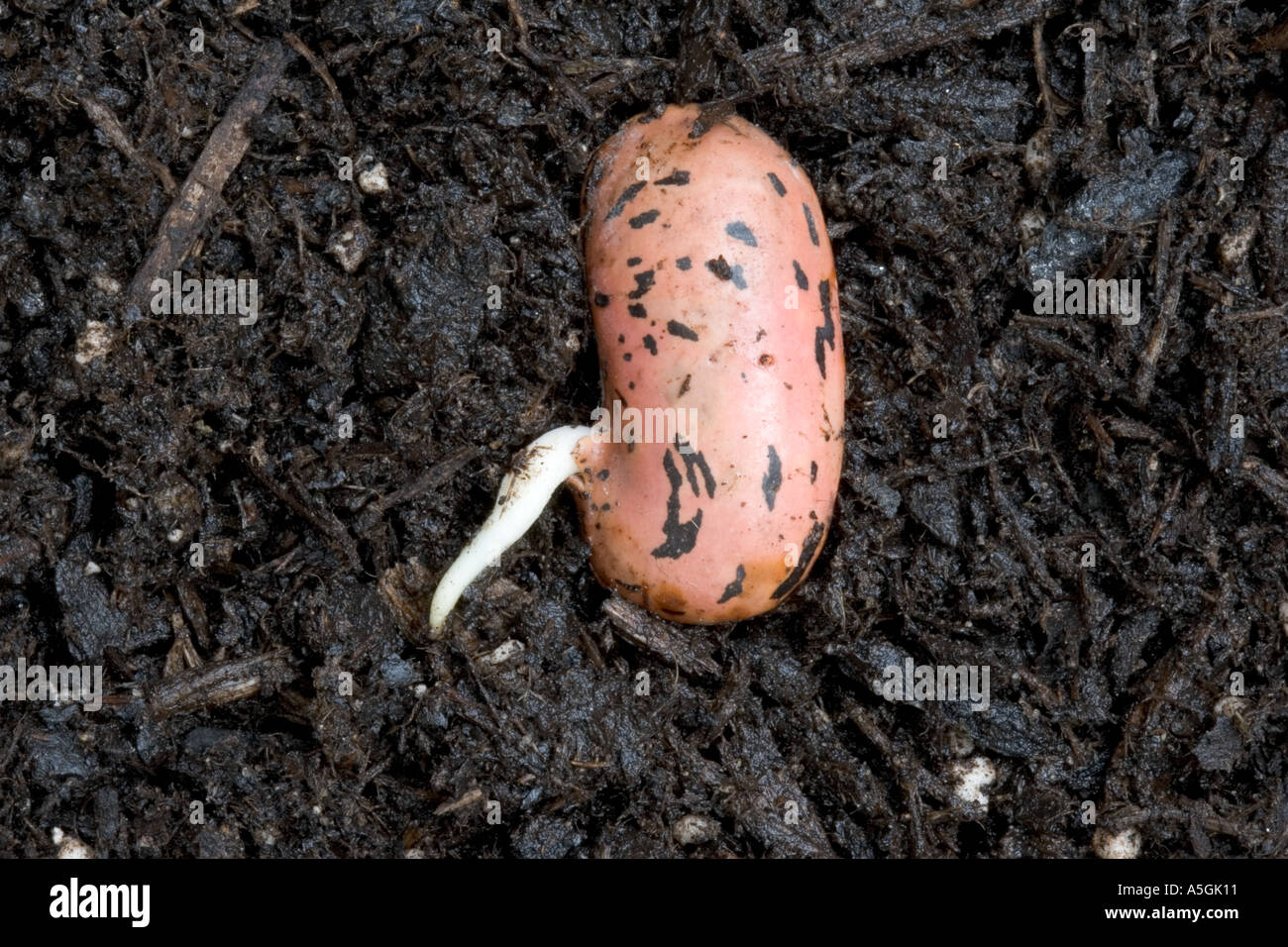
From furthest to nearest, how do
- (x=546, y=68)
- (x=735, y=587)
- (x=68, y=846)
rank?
(x=546, y=68) < (x=735, y=587) < (x=68, y=846)

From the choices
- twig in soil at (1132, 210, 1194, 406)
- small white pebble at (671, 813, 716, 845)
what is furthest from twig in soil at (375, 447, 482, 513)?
twig in soil at (1132, 210, 1194, 406)

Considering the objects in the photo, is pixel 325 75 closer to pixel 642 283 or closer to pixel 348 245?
pixel 348 245

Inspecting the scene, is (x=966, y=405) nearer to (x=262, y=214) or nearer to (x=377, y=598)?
(x=377, y=598)

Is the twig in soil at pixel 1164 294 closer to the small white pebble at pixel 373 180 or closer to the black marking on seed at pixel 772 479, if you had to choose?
the black marking on seed at pixel 772 479

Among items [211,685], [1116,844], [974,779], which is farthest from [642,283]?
[1116,844]

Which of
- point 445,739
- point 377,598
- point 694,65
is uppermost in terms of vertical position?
point 694,65

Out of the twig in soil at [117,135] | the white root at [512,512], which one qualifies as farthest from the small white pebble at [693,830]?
the twig in soil at [117,135]

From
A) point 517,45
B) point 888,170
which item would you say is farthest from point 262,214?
point 888,170
